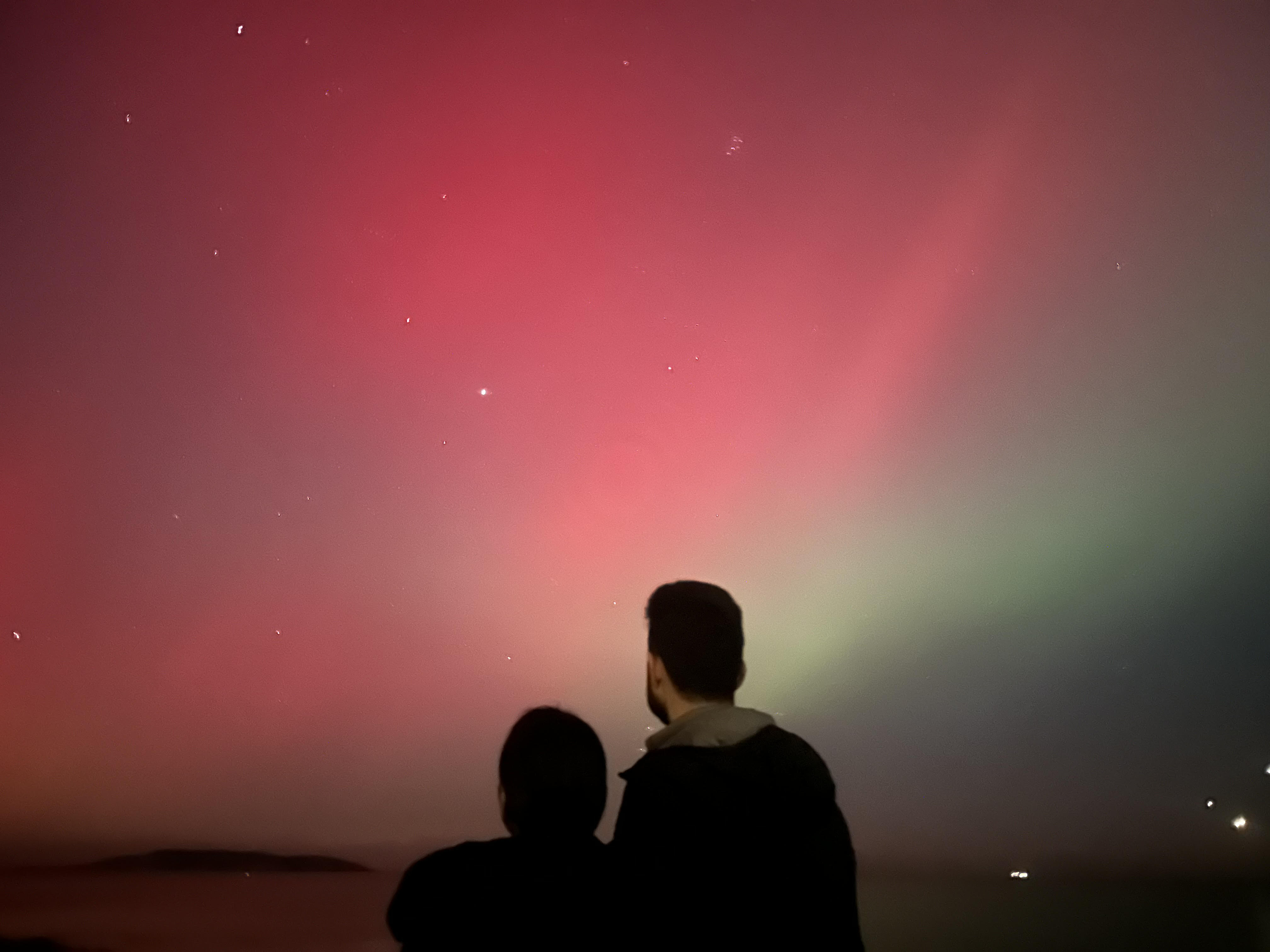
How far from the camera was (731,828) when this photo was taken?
1334 mm

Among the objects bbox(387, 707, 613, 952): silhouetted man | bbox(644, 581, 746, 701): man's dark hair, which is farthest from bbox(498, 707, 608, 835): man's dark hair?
bbox(644, 581, 746, 701): man's dark hair

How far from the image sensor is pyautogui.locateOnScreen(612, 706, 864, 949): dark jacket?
1319mm

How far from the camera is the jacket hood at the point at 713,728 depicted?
4.59ft

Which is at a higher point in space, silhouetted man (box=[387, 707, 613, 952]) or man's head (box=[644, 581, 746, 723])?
man's head (box=[644, 581, 746, 723])

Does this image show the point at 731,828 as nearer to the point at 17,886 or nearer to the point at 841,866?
the point at 841,866

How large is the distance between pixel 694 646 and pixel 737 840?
35 cm

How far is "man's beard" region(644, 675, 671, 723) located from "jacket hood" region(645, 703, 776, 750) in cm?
7

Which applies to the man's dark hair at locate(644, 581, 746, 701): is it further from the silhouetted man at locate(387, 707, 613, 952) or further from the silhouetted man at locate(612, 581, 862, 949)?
the silhouetted man at locate(387, 707, 613, 952)

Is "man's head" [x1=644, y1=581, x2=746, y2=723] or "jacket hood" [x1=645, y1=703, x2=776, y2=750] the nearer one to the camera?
"jacket hood" [x1=645, y1=703, x2=776, y2=750]

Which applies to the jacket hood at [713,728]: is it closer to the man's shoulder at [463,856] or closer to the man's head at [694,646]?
the man's head at [694,646]

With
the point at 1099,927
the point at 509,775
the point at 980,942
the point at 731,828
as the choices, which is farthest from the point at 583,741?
the point at 1099,927

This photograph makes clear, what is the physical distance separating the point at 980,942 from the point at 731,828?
1347 cm

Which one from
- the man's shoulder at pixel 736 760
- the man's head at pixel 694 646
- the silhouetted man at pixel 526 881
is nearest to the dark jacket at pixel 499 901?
the silhouetted man at pixel 526 881

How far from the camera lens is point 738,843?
4.39 ft
